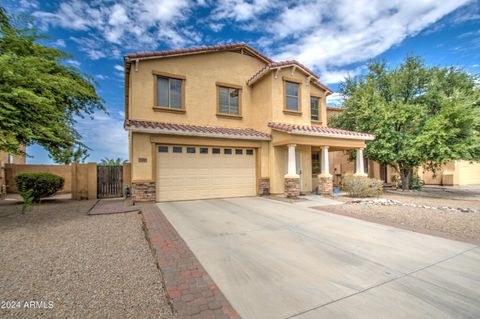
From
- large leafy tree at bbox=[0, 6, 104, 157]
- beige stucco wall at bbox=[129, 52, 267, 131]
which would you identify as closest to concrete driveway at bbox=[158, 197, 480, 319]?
large leafy tree at bbox=[0, 6, 104, 157]

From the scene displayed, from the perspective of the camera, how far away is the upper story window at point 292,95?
41.0 feet

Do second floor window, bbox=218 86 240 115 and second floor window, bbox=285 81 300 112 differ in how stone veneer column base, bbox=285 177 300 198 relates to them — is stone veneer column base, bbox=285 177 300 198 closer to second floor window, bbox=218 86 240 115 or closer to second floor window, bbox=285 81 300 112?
second floor window, bbox=285 81 300 112

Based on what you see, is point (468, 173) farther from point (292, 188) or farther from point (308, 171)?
point (292, 188)

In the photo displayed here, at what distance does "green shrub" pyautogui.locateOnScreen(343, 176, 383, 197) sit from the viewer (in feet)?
37.4

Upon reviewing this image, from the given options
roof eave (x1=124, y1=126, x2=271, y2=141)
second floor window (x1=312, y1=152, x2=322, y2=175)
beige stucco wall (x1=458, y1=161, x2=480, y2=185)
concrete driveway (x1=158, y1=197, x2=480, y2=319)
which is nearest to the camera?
concrete driveway (x1=158, y1=197, x2=480, y2=319)

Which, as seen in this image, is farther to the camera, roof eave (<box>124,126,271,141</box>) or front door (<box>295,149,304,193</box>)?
front door (<box>295,149,304,193</box>)

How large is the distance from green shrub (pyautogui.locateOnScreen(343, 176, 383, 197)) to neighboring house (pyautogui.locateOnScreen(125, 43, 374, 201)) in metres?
1.09

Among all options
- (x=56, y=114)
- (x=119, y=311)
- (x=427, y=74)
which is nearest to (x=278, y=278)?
(x=119, y=311)

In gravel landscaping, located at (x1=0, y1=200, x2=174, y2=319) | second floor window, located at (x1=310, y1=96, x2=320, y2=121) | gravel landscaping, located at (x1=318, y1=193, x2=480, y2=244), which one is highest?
second floor window, located at (x1=310, y1=96, x2=320, y2=121)

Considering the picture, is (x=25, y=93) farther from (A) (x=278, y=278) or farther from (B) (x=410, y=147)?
(B) (x=410, y=147)

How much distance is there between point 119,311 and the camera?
2.58 meters

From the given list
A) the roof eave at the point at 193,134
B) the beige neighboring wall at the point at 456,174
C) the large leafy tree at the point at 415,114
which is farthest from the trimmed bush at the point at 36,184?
the beige neighboring wall at the point at 456,174

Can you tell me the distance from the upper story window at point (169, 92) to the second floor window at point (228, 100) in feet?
6.96

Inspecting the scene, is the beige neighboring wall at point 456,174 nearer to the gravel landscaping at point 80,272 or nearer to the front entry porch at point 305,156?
the front entry porch at point 305,156
